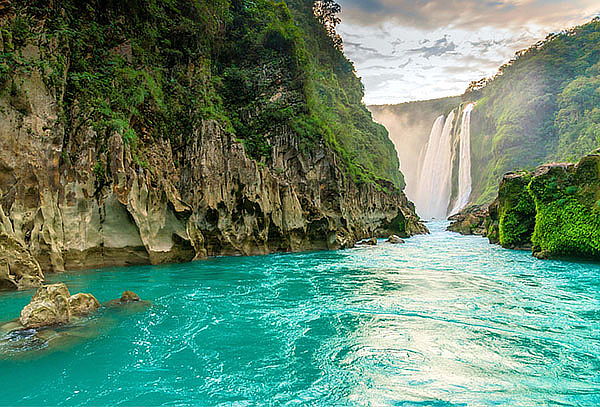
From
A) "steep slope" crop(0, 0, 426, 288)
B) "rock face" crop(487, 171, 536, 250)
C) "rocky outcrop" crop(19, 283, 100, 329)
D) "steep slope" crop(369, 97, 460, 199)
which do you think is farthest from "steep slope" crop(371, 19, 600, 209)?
"rocky outcrop" crop(19, 283, 100, 329)

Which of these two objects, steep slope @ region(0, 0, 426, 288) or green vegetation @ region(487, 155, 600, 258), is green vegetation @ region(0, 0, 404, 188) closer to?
steep slope @ region(0, 0, 426, 288)

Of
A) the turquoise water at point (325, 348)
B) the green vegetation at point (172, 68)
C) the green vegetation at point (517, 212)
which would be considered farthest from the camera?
the green vegetation at point (517, 212)

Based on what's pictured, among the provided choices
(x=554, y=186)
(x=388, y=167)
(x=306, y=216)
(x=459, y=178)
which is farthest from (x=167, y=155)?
(x=459, y=178)

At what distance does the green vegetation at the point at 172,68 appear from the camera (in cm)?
1465

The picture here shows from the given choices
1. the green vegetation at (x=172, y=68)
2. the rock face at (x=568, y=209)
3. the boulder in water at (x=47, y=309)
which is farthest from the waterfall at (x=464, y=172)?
the boulder in water at (x=47, y=309)

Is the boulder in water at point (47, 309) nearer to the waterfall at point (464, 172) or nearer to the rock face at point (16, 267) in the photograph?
the rock face at point (16, 267)

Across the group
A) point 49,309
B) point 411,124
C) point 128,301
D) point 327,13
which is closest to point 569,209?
point 128,301

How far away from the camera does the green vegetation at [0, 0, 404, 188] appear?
1465 cm

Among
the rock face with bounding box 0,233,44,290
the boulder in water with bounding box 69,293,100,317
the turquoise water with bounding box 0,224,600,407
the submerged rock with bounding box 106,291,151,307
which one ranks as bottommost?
the turquoise water with bounding box 0,224,600,407

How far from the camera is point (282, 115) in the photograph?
26.3m

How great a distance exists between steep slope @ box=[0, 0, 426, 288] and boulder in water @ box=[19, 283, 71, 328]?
13.4 feet

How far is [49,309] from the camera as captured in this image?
6750 mm

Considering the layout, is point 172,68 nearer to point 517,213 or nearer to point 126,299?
point 126,299

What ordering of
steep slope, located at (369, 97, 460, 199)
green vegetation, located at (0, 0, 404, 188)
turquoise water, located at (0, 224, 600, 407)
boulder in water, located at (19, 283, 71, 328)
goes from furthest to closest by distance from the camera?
steep slope, located at (369, 97, 460, 199), green vegetation, located at (0, 0, 404, 188), boulder in water, located at (19, 283, 71, 328), turquoise water, located at (0, 224, 600, 407)
